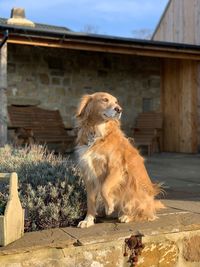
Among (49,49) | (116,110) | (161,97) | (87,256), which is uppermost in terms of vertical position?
(49,49)

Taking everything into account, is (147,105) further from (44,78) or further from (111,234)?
(111,234)

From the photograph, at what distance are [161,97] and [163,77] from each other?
0.62 metres

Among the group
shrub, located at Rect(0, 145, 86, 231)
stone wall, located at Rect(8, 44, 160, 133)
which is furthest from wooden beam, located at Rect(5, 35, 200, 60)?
shrub, located at Rect(0, 145, 86, 231)

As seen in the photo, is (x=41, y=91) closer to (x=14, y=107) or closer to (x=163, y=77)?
(x=14, y=107)

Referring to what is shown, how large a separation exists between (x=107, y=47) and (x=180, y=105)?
3.42 meters

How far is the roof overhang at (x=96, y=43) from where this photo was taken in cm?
929

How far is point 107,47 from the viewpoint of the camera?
10.1m

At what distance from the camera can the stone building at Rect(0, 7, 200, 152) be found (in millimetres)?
10086

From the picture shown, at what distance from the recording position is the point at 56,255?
2.98m

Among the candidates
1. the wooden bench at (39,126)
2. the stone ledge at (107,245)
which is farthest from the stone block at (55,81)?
the stone ledge at (107,245)

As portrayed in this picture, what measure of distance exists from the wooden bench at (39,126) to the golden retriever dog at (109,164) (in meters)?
7.13

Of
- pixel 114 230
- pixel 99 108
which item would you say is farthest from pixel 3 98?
pixel 114 230

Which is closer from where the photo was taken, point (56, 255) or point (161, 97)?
point (56, 255)

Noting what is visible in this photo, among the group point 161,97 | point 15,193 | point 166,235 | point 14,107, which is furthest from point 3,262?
point 161,97
